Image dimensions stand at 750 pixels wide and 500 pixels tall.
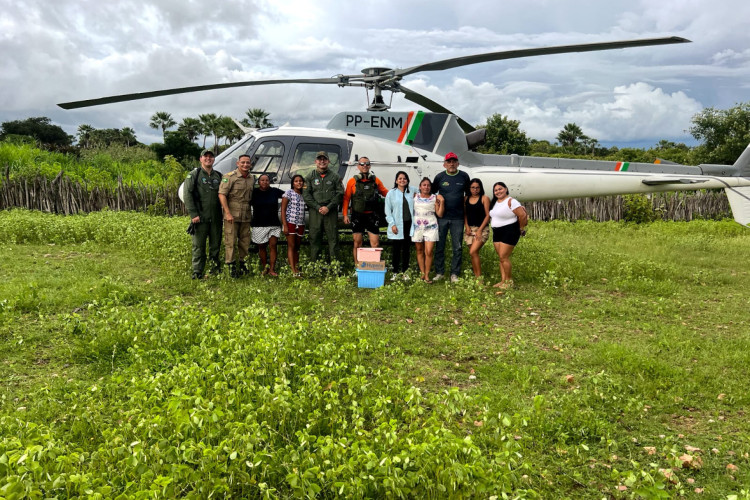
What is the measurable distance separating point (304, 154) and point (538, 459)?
716 cm

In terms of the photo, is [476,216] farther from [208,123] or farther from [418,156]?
[208,123]

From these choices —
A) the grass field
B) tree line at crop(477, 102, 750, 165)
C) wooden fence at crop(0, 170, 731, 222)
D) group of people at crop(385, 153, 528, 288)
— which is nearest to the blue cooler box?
the grass field

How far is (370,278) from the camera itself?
8.67m

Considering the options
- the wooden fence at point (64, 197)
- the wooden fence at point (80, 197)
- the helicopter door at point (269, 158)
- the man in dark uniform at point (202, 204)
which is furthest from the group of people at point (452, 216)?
the wooden fence at point (64, 197)

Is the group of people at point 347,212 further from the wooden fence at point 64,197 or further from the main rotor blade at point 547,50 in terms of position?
the wooden fence at point 64,197

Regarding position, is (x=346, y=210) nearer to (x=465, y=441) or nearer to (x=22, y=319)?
(x=22, y=319)

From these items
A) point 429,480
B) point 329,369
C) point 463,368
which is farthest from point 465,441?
point 463,368

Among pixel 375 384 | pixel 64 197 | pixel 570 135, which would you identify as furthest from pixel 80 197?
pixel 570 135

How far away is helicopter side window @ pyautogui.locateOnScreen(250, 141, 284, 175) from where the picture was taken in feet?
31.8

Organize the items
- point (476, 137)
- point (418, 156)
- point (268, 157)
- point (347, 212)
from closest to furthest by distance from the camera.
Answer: point (347, 212) → point (268, 157) → point (418, 156) → point (476, 137)

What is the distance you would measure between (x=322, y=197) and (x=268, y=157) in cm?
158

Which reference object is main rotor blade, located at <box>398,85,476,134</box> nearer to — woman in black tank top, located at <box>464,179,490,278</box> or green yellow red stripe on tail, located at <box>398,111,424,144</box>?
green yellow red stripe on tail, located at <box>398,111,424,144</box>

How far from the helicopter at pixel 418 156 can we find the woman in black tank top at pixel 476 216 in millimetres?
1663

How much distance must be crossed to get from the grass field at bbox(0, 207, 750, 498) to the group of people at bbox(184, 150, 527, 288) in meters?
0.63
